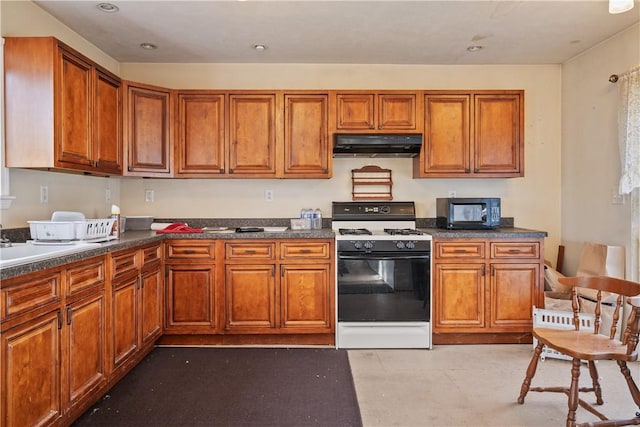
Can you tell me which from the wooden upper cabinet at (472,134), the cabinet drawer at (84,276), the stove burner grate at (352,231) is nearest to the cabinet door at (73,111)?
the cabinet drawer at (84,276)

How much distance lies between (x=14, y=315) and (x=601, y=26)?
405 cm

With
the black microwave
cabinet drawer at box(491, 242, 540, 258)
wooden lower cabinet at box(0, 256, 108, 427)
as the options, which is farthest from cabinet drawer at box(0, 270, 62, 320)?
cabinet drawer at box(491, 242, 540, 258)

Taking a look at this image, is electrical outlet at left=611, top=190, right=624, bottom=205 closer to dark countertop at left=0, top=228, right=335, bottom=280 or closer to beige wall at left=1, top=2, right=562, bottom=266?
beige wall at left=1, top=2, right=562, bottom=266

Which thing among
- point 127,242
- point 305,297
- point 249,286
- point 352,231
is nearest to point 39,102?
point 127,242

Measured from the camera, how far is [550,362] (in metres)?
2.80

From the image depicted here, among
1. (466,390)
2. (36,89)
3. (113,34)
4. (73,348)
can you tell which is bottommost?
(466,390)

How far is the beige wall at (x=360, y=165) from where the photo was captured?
12.0ft

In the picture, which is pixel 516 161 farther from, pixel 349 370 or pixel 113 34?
pixel 113 34

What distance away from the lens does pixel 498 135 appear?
133 inches

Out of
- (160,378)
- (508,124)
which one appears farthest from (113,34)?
(508,124)

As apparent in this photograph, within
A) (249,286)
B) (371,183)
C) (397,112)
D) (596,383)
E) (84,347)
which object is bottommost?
(596,383)

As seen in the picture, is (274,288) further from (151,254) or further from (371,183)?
(371,183)

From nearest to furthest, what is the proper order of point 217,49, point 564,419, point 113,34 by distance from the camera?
point 564,419
point 113,34
point 217,49

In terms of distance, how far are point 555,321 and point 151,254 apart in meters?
3.06
